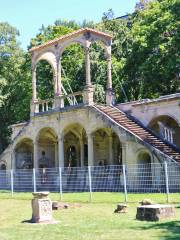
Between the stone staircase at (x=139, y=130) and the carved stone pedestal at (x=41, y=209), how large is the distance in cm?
1195

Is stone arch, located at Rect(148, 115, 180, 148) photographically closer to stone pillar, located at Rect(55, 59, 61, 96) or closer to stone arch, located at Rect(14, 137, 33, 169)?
stone pillar, located at Rect(55, 59, 61, 96)

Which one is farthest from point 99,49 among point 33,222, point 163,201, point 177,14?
point 33,222

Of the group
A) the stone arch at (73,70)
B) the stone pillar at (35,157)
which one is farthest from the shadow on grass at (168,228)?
the stone arch at (73,70)

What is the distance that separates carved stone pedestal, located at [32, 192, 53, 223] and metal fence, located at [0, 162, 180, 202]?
5983 mm

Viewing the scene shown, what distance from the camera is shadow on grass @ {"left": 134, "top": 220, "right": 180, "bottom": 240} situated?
986 cm

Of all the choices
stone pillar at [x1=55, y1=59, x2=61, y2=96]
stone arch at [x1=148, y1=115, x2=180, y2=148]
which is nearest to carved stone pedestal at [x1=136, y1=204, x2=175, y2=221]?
stone arch at [x1=148, y1=115, x2=180, y2=148]

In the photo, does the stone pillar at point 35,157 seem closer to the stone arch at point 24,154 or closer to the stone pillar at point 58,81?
the stone arch at point 24,154

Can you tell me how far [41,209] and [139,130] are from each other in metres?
15.5

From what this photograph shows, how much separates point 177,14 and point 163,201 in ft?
59.6

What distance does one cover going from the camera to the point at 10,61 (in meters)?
48.0

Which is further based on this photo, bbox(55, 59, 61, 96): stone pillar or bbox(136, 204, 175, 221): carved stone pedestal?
bbox(55, 59, 61, 96): stone pillar

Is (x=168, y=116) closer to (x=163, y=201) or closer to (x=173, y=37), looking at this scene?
(x=173, y=37)

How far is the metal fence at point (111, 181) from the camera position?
21875mm

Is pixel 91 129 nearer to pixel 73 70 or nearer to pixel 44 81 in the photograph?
pixel 73 70
